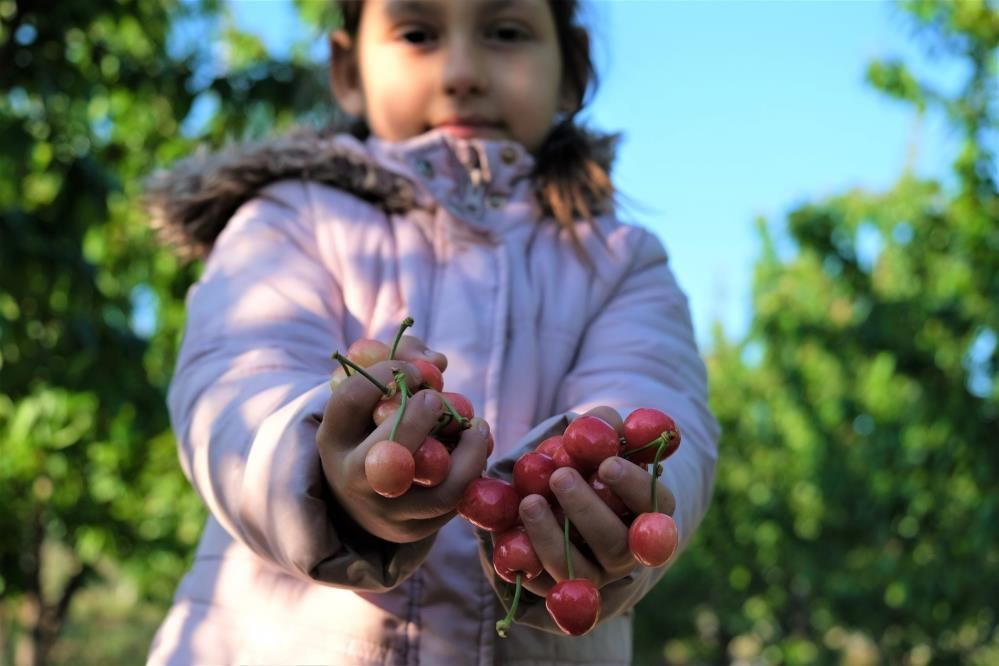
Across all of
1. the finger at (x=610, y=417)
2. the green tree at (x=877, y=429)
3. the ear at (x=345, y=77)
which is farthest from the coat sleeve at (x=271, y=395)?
the green tree at (x=877, y=429)

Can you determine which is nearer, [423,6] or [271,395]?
[271,395]

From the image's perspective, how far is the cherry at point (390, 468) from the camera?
996mm

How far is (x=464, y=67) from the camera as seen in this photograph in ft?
5.77

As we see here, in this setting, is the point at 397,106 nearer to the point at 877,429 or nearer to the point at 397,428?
the point at 397,428

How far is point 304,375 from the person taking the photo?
4.74ft

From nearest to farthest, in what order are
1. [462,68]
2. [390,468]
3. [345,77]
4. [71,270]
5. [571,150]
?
[390,468] < [462,68] < [571,150] < [345,77] < [71,270]

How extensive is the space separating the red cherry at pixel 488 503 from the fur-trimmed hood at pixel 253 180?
76 cm

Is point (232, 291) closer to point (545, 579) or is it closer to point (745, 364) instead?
point (545, 579)

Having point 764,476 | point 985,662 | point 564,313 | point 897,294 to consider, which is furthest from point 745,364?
point 564,313

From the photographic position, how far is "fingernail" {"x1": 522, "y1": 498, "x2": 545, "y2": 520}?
42.3 inches

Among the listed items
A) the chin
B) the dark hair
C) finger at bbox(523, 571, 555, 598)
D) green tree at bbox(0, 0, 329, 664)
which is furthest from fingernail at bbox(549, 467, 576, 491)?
green tree at bbox(0, 0, 329, 664)

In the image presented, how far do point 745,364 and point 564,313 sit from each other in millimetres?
14883

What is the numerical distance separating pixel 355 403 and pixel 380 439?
0.17ft

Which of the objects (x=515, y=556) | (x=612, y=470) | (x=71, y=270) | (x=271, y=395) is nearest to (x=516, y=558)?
(x=515, y=556)
